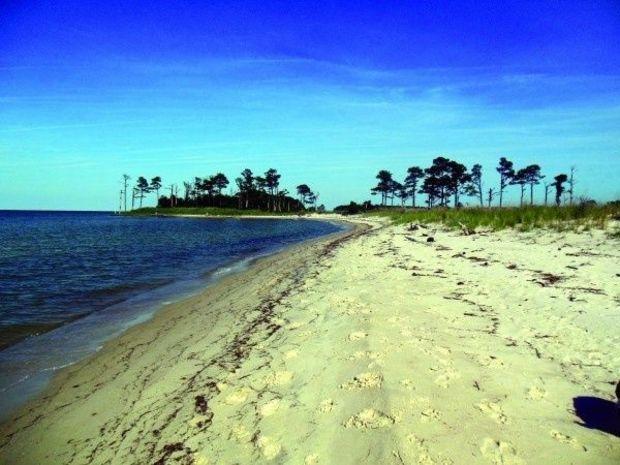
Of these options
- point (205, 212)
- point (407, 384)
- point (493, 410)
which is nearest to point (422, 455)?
point (493, 410)

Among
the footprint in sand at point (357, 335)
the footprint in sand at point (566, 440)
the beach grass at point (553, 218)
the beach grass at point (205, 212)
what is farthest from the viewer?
the beach grass at point (205, 212)

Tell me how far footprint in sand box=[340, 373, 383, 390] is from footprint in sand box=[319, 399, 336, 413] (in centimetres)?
28

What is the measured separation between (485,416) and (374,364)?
131cm

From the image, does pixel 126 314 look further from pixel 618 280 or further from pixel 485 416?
pixel 618 280

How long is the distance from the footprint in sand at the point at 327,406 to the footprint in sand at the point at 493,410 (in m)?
1.27

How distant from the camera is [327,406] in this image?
3.60m

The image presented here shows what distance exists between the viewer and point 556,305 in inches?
246

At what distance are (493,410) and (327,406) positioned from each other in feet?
4.66

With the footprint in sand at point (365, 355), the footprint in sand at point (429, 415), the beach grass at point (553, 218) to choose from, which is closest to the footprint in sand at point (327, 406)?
the footprint in sand at point (429, 415)

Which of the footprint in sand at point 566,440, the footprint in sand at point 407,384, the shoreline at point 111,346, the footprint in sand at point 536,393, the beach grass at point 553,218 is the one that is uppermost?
the beach grass at point 553,218

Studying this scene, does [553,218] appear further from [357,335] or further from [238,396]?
[238,396]

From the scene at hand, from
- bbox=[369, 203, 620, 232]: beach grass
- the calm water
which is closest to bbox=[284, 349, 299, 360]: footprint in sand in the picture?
the calm water

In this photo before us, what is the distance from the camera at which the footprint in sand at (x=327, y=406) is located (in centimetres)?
354

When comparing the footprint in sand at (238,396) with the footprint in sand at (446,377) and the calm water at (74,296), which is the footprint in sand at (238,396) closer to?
the footprint in sand at (446,377)
